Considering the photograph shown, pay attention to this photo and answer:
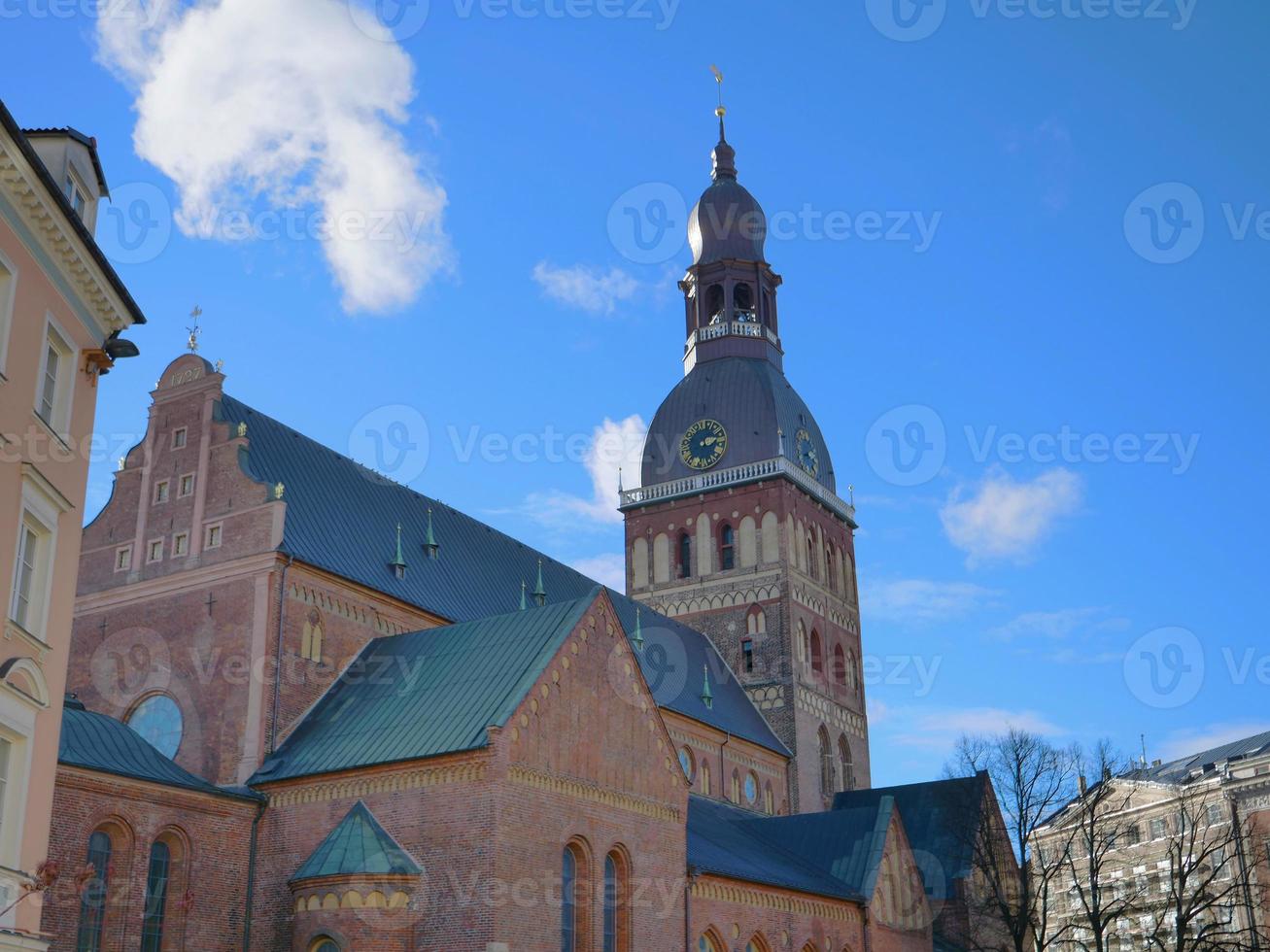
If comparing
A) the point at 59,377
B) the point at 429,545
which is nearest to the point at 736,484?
the point at 429,545

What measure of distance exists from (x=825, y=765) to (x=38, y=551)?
47005mm

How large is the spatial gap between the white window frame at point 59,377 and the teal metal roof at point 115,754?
33.3 ft

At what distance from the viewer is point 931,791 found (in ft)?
194

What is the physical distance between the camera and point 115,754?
30906 millimetres

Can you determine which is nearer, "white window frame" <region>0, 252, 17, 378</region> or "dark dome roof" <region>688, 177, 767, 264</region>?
"white window frame" <region>0, 252, 17, 378</region>

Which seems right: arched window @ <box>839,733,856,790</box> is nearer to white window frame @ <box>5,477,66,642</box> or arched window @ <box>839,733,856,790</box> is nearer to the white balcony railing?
the white balcony railing

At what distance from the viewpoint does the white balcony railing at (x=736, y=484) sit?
6436 centimetres

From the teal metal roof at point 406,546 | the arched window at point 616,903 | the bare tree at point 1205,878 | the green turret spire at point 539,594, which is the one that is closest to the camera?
the arched window at point 616,903

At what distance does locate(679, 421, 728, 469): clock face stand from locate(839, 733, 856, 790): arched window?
46.9ft

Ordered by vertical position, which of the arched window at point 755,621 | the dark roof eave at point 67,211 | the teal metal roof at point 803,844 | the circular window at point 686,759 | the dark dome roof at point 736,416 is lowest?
the teal metal roof at point 803,844

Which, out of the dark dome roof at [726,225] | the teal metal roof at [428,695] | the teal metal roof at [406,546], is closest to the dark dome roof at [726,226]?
the dark dome roof at [726,225]

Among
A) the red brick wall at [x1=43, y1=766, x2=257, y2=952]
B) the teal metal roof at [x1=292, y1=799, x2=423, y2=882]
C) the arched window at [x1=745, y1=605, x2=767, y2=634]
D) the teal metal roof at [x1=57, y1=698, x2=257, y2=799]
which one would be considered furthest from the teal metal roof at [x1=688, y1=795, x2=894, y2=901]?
the teal metal roof at [x1=57, y1=698, x2=257, y2=799]

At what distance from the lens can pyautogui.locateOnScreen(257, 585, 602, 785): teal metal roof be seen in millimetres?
31922

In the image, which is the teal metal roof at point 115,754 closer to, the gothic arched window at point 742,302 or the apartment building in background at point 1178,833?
the gothic arched window at point 742,302
